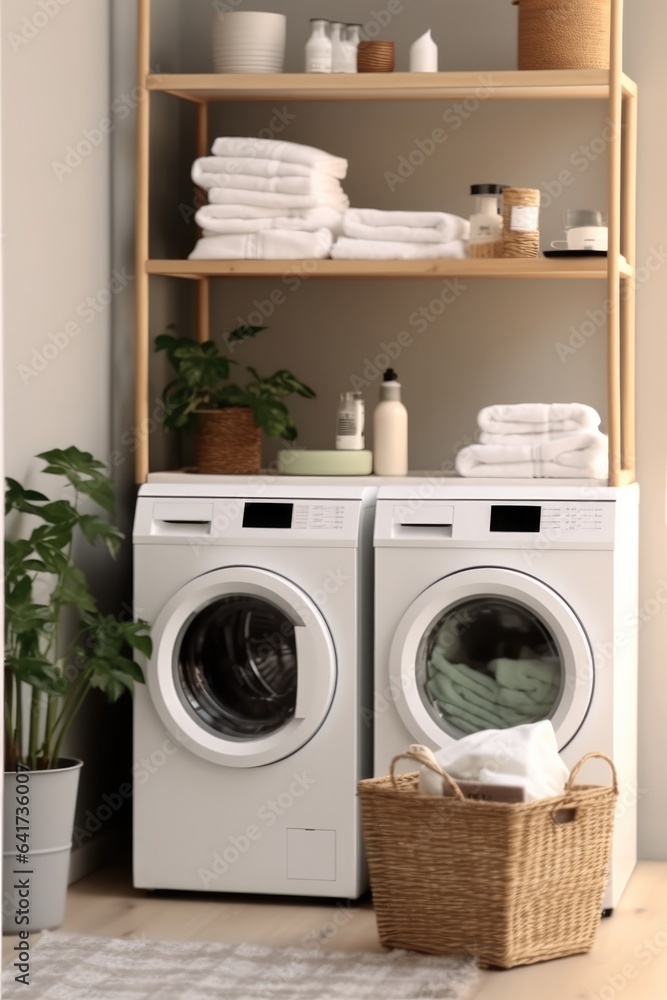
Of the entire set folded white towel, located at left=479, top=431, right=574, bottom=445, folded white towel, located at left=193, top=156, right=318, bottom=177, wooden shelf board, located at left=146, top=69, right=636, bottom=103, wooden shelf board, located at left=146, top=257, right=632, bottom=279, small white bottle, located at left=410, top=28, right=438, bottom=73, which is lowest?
folded white towel, located at left=479, top=431, right=574, bottom=445

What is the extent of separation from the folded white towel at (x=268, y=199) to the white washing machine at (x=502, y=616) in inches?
27.9

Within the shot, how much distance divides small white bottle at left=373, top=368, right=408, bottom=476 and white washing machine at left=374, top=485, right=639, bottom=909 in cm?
22

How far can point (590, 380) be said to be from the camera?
3.45m

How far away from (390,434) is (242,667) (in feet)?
2.15

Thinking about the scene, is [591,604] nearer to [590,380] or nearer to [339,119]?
[590,380]

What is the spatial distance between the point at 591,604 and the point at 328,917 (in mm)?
887

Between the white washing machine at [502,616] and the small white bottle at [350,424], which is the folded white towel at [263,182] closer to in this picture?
the small white bottle at [350,424]

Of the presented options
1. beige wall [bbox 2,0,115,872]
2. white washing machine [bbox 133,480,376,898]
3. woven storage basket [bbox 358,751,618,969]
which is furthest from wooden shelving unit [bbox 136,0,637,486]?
woven storage basket [bbox 358,751,618,969]

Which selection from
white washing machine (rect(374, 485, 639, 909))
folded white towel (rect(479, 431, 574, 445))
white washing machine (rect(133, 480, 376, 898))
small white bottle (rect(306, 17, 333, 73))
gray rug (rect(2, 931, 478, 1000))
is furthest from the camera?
small white bottle (rect(306, 17, 333, 73))

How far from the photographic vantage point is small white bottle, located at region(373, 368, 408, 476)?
319 centimetres

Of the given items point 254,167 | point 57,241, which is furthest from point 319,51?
point 57,241

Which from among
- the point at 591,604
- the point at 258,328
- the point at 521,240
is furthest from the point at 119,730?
the point at 521,240

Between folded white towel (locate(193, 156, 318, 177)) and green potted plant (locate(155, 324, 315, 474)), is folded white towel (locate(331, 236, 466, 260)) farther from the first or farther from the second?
green potted plant (locate(155, 324, 315, 474))

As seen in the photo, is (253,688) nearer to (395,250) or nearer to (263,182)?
(395,250)
